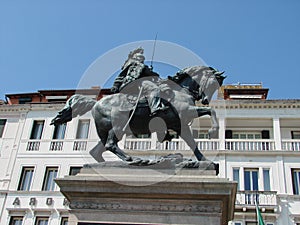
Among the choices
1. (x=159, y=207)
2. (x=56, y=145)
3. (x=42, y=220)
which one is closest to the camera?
(x=159, y=207)

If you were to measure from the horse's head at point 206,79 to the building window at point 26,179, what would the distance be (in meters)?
27.4

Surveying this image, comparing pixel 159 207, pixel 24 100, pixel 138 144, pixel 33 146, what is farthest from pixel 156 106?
pixel 24 100

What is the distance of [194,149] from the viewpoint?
1103 cm

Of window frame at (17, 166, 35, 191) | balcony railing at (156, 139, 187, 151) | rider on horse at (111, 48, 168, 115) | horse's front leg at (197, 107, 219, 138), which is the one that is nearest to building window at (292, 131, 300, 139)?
balcony railing at (156, 139, 187, 151)

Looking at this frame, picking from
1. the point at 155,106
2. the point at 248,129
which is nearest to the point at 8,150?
the point at 248,129

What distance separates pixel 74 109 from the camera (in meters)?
11.9

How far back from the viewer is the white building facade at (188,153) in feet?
112

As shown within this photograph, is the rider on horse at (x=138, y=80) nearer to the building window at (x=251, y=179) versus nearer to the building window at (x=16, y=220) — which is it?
the building window at (x=251, y=179)

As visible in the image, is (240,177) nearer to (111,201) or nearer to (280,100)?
(280,100)

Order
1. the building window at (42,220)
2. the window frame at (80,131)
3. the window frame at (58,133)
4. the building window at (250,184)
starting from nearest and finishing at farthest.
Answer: the building window at (250,184) → the building window at (42,220) → the window frame at (80,131) → the window frame at (58,133)

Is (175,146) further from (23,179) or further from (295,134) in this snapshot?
(23,179)

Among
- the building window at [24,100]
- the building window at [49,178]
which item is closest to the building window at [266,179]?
the building window at [49,178]

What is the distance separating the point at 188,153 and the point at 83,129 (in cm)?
885

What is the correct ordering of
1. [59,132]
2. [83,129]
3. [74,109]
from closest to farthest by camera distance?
[74,109]
[83,129]
[59,132]
